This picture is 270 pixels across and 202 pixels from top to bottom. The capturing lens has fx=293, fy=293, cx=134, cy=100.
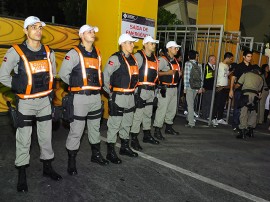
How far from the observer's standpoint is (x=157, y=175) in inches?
174

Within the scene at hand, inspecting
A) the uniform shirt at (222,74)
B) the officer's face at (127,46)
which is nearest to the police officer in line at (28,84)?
the officer's face at (127,46)

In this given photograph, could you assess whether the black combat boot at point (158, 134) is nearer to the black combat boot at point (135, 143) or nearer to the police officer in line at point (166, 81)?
the police officer in line at point (166, 81)

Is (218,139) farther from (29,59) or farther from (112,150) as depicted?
(29,59)

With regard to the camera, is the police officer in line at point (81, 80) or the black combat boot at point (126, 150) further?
the black combat boot at point (126, 150)

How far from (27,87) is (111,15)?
3716 millimetres

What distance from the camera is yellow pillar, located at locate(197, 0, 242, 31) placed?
37.9 ft

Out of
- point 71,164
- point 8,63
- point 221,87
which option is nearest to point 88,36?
point 8,63

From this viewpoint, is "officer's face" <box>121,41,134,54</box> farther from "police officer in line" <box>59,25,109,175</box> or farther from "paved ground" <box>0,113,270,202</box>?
"paved ground" <box>0,113,270,202</box>

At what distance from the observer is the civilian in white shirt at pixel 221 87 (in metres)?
8.11

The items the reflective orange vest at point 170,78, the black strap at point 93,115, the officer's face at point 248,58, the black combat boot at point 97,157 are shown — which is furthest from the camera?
the officer's face at point 248,58

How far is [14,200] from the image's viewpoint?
3.43 meters

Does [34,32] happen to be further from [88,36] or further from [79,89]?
[79,89]

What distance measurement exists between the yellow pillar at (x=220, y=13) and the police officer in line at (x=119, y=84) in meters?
7.84

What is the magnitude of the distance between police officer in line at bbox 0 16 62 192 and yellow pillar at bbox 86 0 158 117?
10.0 feet
